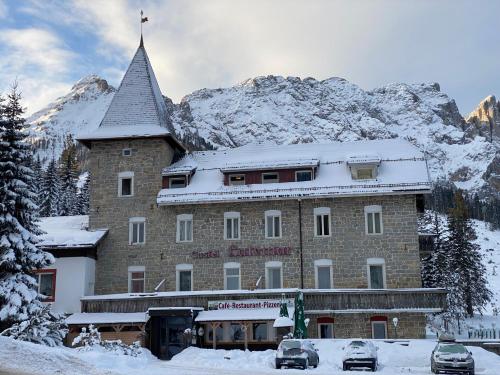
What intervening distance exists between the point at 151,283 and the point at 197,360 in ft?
41.1

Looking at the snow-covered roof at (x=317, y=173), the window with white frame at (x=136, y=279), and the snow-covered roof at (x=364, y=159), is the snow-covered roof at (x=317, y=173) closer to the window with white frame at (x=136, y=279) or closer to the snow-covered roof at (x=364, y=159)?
the snow-covered roof at (x=364, y=159)

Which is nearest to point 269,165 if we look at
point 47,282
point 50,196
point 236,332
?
point 236,332

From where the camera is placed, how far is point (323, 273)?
39.2 metres

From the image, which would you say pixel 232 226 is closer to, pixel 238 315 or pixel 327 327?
pixel 238 315

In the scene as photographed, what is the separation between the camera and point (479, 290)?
229 ft

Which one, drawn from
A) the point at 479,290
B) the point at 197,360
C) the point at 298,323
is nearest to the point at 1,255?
the point at 197,360

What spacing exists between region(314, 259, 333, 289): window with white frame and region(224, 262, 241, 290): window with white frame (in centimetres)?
472

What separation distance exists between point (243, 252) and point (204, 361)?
12.4m

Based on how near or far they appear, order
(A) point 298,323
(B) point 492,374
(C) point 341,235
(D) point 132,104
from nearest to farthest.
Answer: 1. (B) point 492,374
2. (A) point 298,323
3. (C) point 341,235
4. (D) point 132,104

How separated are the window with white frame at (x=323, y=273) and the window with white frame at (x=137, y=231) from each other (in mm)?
11059

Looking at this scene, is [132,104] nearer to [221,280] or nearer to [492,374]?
[221,280]

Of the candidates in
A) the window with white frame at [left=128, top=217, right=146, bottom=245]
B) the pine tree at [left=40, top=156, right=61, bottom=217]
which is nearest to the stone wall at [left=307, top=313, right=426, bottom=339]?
the window with white frame at [left=128, top=217, right=146, bottom=245]

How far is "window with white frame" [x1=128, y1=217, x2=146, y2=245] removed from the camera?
138ft

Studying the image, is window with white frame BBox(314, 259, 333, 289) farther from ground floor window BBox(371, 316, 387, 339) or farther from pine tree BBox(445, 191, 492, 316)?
pine tree BBox(445, 191, 492, 316)
